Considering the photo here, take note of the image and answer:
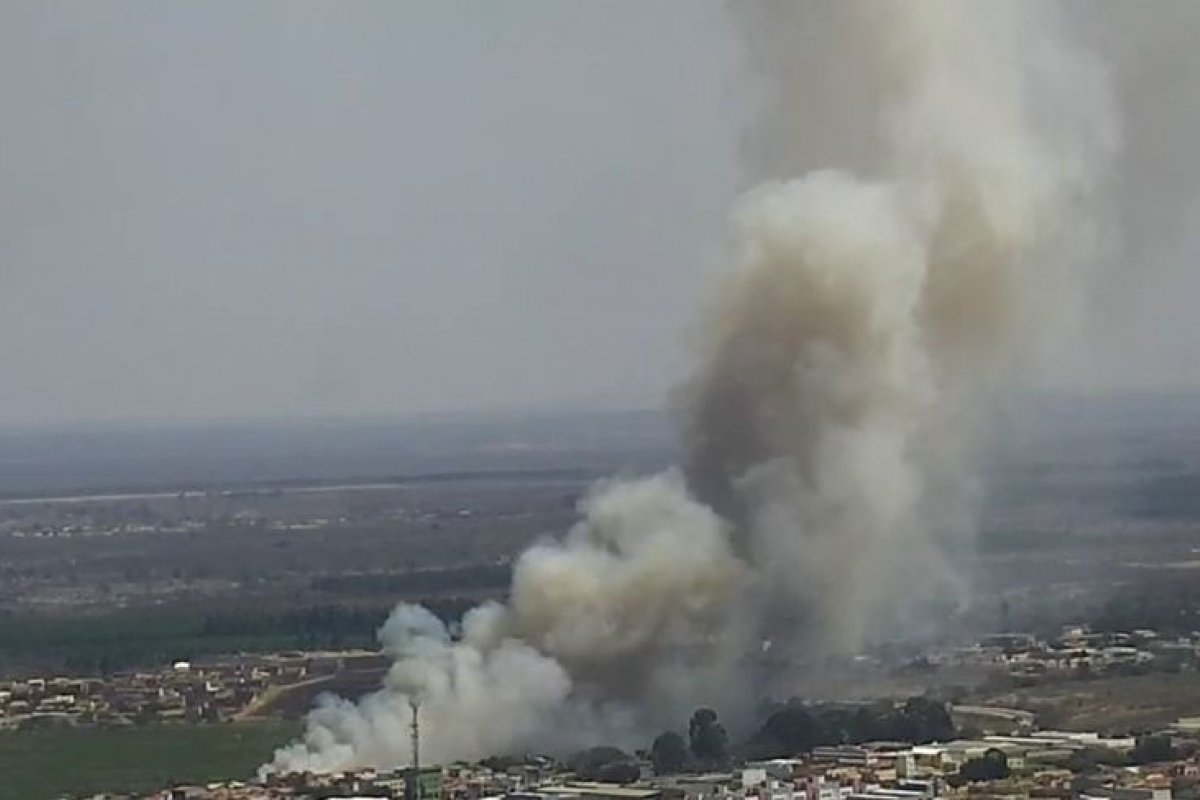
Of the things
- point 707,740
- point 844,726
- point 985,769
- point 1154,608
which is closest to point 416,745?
point 707,740

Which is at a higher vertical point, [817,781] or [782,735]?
[782,735]

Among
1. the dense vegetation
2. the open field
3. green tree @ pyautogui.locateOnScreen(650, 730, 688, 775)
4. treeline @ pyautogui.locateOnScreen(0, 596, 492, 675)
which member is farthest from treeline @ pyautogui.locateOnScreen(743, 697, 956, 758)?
the dense vegetation

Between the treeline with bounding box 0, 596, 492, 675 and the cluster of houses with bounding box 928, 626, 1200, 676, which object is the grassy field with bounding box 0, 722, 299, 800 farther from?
the cluster of houses with bounding box 928, 626, 1200, 676

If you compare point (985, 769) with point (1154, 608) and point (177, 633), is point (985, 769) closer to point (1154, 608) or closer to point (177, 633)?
point (1154, 608)

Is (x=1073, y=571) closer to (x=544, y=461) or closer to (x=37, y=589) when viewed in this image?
(x=37, y=589)

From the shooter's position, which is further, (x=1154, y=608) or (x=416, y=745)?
(x=1154, y=608)

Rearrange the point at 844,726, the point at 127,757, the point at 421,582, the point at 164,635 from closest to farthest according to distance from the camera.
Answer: the point at 844,726 < the point at 127,757 < the point at 164,635 < the point at 421,582
